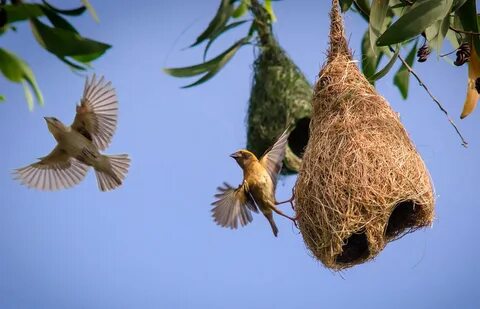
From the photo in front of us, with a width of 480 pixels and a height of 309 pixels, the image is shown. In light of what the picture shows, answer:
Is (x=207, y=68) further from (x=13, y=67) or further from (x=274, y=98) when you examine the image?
(x=13, y=67)

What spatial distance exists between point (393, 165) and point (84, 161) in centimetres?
117

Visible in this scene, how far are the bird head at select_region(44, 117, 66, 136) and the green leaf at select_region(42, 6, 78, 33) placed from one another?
94cm

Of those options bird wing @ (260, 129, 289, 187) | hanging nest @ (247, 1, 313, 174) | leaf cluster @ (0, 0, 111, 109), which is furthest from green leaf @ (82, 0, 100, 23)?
hanging nest @ (247, 1, 313, 174)

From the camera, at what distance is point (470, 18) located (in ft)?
8.54

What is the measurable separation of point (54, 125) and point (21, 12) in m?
1.24

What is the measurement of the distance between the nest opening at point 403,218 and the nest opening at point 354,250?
10 cm

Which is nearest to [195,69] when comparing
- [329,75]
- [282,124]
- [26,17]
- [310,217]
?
[329,75]

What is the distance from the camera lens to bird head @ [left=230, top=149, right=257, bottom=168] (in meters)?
3.13

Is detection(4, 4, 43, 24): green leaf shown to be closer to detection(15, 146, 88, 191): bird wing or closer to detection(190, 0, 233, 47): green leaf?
detection(190, 0, 233, 47): green leaf

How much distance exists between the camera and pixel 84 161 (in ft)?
9.90

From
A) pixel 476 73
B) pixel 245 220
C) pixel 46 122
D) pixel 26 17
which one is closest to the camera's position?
pixel 26 17

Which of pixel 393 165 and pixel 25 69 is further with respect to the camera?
pixel 393 165

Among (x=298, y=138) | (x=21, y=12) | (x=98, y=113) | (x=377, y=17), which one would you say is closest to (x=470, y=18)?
(x=377, y=17)

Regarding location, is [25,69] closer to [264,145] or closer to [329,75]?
[329,75]
